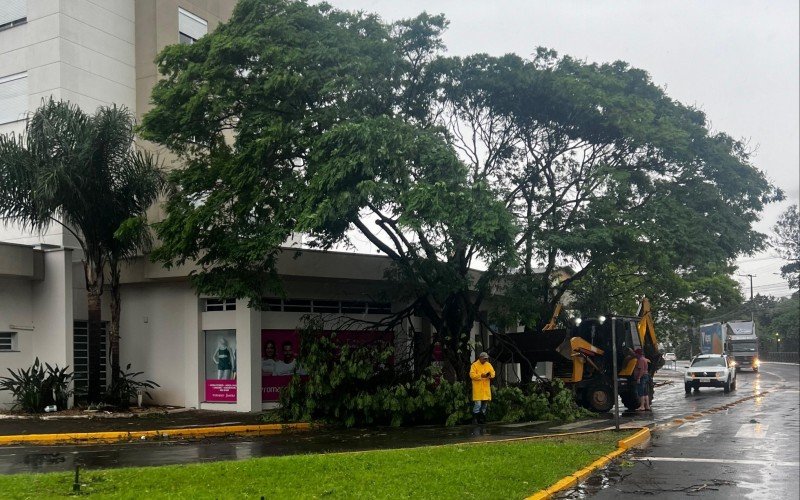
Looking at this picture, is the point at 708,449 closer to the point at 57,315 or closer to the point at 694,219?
the point at 694,219

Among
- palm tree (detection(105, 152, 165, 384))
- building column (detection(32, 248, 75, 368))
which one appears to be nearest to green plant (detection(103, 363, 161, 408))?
palm tree (detection(105, 152, 165, 384))

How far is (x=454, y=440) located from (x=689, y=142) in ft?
41.5

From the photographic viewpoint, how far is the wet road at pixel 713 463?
1034 cm

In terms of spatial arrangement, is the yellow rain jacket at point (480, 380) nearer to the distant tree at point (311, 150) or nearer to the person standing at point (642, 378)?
the distant tree at point (311, 150)

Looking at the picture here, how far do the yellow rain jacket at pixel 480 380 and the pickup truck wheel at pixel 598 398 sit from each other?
590 centimetres

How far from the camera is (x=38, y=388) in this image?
70.5 feet

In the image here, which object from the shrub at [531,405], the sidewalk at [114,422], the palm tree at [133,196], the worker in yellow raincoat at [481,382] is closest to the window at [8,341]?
the sidewalk at [114,422]

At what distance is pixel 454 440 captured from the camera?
15.8 metres

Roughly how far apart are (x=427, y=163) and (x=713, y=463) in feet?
26.3

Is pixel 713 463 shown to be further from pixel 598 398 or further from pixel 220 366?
pixel 220 366

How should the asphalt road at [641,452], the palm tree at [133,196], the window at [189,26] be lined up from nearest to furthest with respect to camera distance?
the asphalt road at [641,452]
the palm tree at [133,196]
the window at [189,26]

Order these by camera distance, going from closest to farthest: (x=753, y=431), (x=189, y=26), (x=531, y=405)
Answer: (x=753, y=431)
(x=531, y=405)
(x=189, y=26)

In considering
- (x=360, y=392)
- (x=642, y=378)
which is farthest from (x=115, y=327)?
(x=642, y=378)

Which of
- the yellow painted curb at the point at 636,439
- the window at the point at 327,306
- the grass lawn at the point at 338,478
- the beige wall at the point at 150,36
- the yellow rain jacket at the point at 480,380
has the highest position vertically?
the beige wall at the point at 150,36
